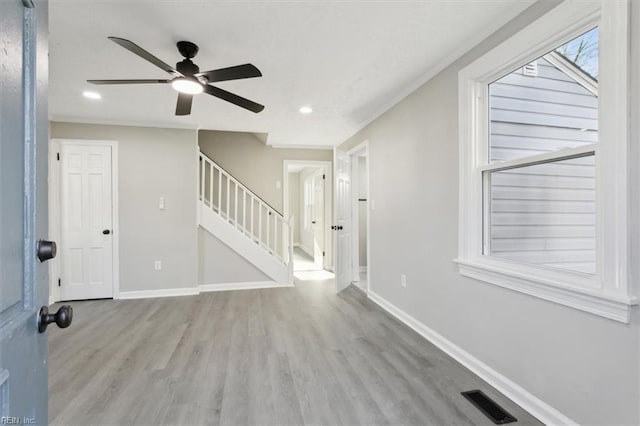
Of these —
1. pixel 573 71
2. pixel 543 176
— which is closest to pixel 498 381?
pixel 543 176

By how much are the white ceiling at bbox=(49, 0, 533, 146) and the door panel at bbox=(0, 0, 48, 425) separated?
1.33 m

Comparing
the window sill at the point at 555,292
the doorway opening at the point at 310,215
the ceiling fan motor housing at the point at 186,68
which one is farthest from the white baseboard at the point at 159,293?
the window sill at the point at 555,292

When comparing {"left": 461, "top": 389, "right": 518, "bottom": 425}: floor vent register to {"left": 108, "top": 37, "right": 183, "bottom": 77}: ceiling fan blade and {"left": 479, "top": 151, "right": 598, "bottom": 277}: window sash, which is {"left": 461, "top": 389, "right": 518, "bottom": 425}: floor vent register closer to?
{"left": 479, "top": 151, "right": 598, "bottom": 277}: window sash

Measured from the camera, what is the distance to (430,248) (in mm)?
2678

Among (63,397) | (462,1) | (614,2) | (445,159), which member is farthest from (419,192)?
A: (63,397)

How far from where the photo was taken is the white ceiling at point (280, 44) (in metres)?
1.77

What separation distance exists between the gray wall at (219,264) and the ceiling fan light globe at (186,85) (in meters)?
2.54

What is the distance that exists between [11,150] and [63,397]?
6.71 ft

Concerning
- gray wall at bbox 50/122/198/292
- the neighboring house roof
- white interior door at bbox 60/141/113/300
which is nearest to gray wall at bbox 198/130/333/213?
gray wall at bbox 50/122/198/292

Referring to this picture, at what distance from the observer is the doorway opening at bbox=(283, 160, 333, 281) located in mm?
5590

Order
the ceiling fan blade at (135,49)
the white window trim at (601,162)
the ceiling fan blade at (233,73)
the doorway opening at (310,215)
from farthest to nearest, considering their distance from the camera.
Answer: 1. the doorway opening at (310,215)
2. the ceiling fan blade at (233,73)
3. the ceiling fan blade at (135,49)
4. the white window trim at (601,162)

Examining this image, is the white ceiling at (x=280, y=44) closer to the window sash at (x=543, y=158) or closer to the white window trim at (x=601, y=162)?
the white window trim at (x=601, y=162)

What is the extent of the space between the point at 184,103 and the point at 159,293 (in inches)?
109

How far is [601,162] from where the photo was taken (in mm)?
1403
